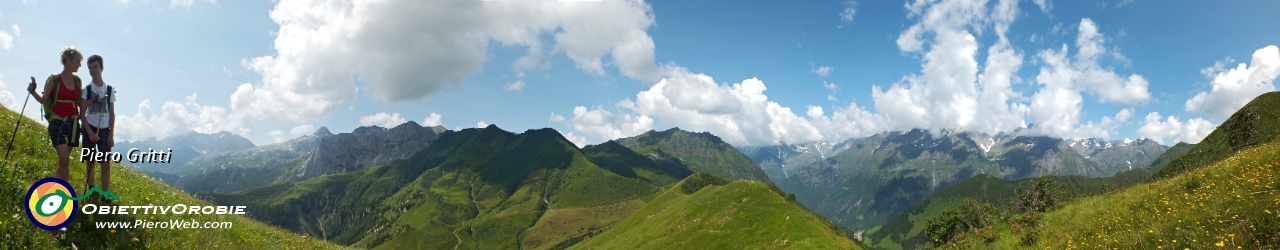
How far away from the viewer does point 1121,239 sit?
46.6ft

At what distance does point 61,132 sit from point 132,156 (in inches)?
190

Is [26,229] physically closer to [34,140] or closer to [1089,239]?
[34,140]

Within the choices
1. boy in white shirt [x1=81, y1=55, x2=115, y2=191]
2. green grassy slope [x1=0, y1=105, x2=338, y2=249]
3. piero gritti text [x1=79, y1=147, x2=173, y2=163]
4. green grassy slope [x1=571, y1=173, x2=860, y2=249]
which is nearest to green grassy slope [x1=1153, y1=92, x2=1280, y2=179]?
green grassy slope [x1=571, y1=173, x2=860, y2=249]

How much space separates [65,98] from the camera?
1188cm

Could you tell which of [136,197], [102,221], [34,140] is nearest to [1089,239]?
[102,221]

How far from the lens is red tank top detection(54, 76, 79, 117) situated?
11762 millimetres

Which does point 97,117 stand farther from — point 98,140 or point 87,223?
point 87,223

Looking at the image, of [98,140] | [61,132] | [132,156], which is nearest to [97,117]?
[98,140]

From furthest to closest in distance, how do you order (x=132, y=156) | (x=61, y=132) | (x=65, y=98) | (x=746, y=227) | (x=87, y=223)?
1. (x=746, y=227)
2. (x=132, y=156)
3. (x=65, y=98)
4. (x=61, y=132)
5. (x=87, y=223)

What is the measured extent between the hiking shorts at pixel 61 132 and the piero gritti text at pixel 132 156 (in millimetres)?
431

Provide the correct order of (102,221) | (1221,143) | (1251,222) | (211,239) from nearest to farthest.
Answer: (102,221), (1251,222), (211,239), (1221,143)

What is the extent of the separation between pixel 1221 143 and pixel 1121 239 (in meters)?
278

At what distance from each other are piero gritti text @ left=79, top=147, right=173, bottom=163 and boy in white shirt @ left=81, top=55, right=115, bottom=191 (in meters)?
0.11

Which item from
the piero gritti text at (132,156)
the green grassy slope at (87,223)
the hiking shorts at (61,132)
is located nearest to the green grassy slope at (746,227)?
the green grassy slope at (87,223)
